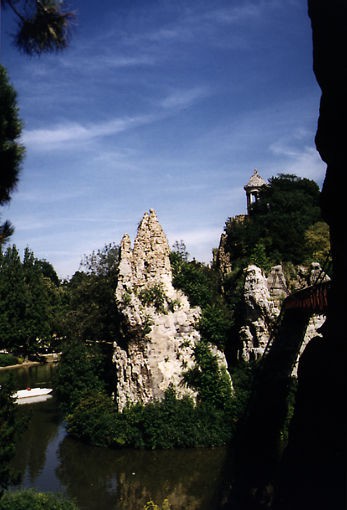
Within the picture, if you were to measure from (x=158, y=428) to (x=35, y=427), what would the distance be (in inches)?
331

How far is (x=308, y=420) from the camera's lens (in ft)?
29.9

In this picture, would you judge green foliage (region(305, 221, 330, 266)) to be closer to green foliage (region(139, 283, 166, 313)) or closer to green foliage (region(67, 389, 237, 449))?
green foliage (region(139, 283, 166, 313))

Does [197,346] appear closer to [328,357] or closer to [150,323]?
[150,323]

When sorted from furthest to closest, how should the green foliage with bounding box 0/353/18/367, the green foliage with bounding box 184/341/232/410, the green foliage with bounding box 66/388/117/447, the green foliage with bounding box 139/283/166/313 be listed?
the green foliage with bounding box 0/353/18/367 < the green foliage with bounding box 139/283/166/313 < the green foliage with bounding box 184/341/232/410 < the green foliage with bounding box 66/388/117/447

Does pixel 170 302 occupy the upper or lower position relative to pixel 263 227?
lower

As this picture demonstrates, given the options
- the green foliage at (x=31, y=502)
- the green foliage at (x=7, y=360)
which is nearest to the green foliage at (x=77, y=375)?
the green foliage at (x=31, y=502)

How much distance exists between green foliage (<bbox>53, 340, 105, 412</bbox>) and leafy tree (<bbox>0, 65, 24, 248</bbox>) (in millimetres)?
15357

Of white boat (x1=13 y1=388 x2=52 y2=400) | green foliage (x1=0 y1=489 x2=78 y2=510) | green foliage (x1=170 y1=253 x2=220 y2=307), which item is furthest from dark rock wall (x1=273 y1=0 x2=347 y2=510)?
white boat (x1=13 y1=388 x2=52 y2=400)

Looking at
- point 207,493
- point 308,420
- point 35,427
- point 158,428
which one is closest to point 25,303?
point 35,427

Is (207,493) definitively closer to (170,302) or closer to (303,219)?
(170,302)

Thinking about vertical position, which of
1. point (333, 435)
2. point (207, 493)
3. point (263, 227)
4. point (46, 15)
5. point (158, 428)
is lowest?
point (207, 493)

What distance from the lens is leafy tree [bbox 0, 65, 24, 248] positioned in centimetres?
916

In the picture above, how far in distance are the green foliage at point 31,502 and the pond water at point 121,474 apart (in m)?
1.38

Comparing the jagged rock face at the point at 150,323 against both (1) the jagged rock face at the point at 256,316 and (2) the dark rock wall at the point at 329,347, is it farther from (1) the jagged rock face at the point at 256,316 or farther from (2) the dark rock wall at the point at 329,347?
(2) the dark rock wall at the point at 329,347
